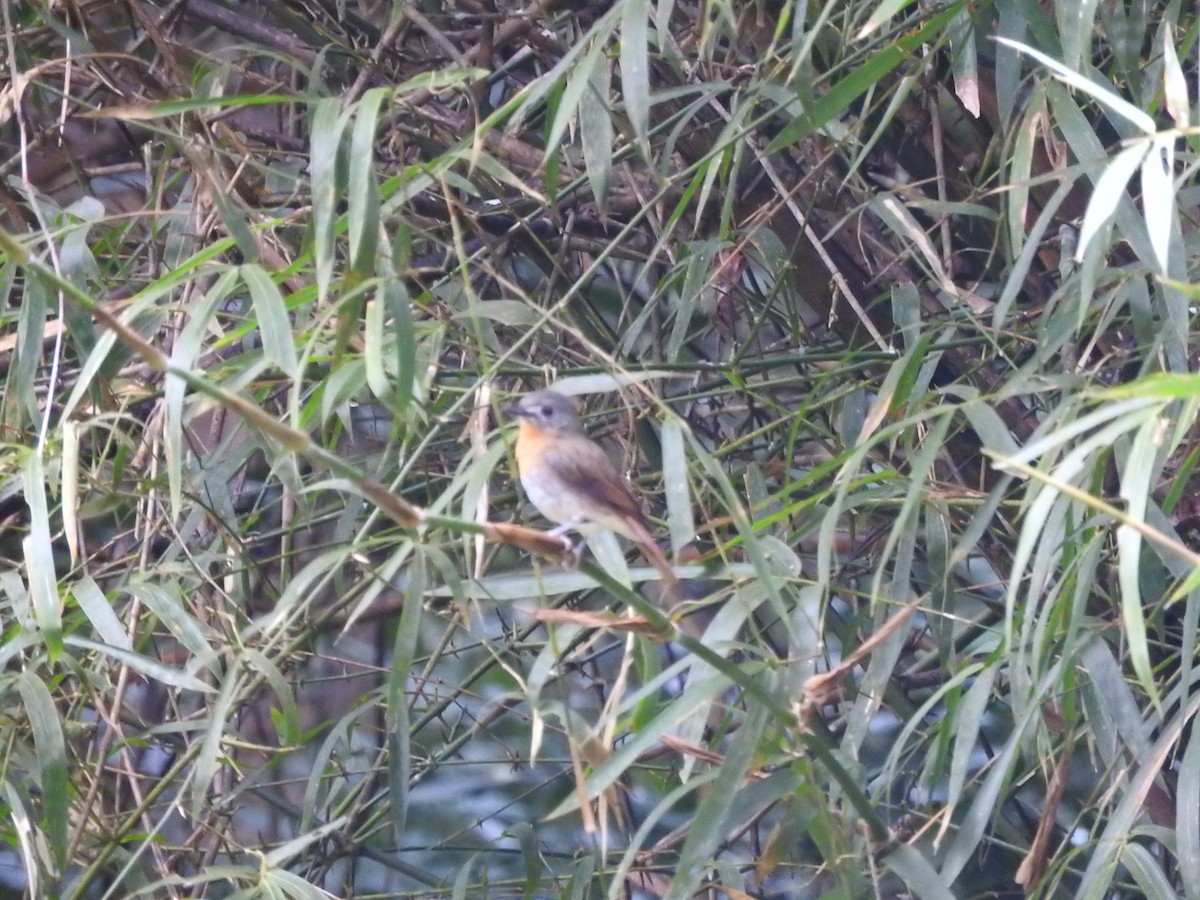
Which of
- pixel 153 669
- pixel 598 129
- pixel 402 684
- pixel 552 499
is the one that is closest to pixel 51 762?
pixel 153 669

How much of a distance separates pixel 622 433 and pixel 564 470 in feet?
1.49

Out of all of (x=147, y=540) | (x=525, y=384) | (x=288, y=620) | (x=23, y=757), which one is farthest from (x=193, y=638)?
(x=525, y=384)

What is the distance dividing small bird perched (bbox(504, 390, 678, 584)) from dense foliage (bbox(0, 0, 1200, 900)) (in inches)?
4.6

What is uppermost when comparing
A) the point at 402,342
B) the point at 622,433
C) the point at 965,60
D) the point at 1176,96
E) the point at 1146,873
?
the point at 1176,96

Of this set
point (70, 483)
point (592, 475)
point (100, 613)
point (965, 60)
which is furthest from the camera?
point (592, 475)

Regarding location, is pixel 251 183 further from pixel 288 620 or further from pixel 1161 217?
pixel 1161 217

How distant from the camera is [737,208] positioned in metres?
3.21

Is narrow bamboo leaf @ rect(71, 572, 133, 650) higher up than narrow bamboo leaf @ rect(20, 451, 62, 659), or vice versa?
narrow bamboo leaf @ rect(20, 451, 62, 659)

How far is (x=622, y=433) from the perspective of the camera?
3.03m

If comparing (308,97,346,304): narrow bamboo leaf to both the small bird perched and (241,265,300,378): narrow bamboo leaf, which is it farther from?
the small bird perched

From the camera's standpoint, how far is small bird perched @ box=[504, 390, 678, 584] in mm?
2424

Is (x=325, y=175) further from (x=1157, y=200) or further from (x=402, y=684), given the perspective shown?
(x=1157, y=200)

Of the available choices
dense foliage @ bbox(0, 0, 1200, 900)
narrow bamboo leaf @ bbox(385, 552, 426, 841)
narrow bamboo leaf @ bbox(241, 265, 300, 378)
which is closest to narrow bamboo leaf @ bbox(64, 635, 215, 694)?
dense foliage @ bbox(0, 0, 1200, 900)

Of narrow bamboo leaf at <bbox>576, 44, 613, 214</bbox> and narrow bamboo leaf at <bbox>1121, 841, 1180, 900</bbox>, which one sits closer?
narrow bamboo leaf at <bbox>1121, 841, 1180, 900</bbox>
